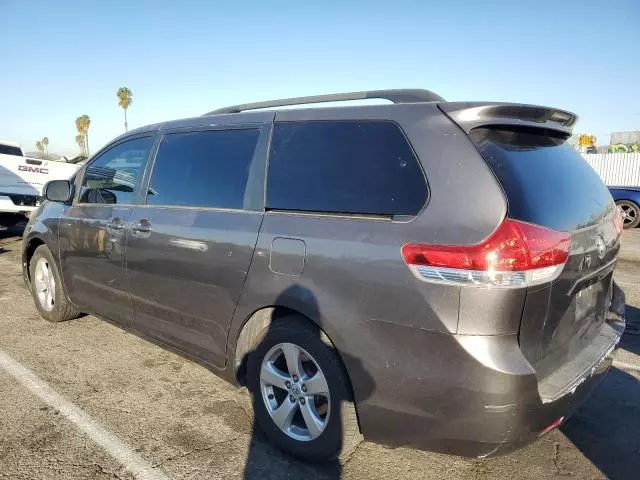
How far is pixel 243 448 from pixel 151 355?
1.66 metres

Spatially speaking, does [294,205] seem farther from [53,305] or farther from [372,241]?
[53,305]

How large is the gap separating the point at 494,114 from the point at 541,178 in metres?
0.37

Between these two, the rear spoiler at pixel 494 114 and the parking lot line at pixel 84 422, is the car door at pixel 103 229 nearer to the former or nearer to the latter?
the parking lot line at pixel 84 422

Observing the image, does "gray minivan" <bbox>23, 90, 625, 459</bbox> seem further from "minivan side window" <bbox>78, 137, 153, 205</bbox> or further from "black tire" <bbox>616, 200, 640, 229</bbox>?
"black tire" <bbox>616, 200, 640, 229</bbox>

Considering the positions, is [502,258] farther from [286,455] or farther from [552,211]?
[286,455]

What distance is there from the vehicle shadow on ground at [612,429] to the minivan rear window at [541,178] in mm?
1309

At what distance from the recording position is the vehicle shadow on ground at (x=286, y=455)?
90.1 inches

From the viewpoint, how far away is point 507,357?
1.98 m

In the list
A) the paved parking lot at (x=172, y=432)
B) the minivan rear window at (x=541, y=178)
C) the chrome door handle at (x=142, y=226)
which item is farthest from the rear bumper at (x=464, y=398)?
the chrome door handle at (x=142, y=226)

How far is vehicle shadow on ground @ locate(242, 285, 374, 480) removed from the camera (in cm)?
229

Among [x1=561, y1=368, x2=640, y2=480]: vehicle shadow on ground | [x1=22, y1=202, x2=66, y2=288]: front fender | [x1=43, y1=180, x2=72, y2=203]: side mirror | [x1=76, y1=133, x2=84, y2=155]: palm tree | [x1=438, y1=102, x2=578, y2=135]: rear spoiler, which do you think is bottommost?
[x1=561, y1=368, x2=640, y2=480]: vehicle shadow on ground

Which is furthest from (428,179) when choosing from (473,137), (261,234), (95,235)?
(95,235)

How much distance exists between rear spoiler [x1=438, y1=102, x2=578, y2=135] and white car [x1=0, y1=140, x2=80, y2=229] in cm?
859

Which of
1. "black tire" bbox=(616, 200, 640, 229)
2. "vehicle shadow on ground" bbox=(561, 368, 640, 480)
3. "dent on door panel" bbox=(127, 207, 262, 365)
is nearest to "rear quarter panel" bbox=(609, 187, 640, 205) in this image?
"black tire" bbox=(616, 200, 640, 229)
